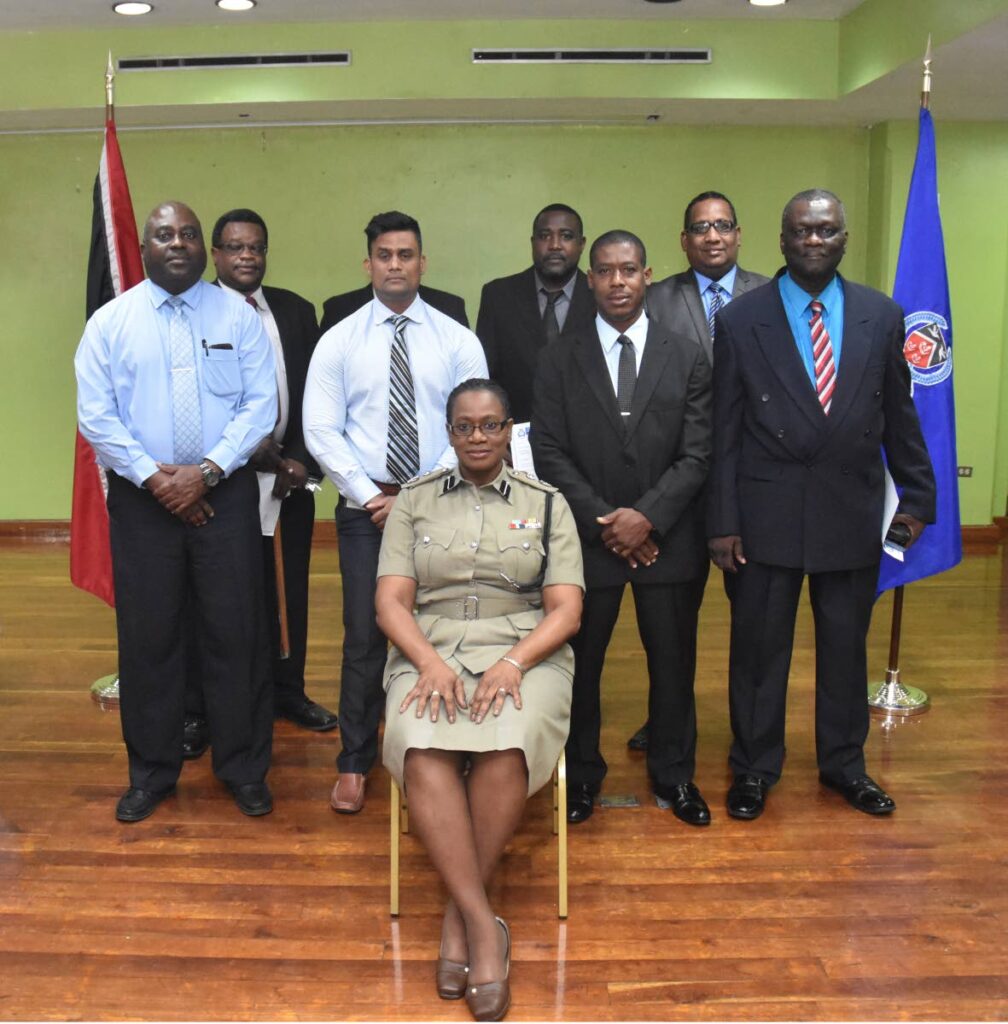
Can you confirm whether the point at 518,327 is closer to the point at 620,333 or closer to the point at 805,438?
the point at 620,333

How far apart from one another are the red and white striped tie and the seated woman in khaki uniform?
2.88 feet

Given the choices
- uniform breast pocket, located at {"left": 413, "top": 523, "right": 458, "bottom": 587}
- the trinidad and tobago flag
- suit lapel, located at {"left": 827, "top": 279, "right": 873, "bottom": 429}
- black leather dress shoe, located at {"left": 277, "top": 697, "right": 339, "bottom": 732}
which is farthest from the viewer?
the trinidad and tobago flag

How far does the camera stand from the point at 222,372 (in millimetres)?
3674

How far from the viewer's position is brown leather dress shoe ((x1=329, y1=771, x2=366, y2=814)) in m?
3.81

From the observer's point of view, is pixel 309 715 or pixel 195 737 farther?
pixel 309 715

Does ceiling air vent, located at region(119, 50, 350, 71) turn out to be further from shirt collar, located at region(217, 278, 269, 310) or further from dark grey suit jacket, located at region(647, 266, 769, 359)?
dark grey suit jacket, located at region(647, 266, 769, 359)

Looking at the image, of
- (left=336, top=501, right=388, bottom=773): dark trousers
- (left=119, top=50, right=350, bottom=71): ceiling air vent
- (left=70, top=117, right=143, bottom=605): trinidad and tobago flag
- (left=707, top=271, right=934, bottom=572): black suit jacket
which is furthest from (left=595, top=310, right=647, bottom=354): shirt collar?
(left=119, top=50, right=350, bottom=71): ceiling air vent

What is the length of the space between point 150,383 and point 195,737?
143 cm

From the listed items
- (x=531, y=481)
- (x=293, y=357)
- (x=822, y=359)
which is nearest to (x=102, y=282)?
(x=293, y=357)

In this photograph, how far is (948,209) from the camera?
7.57 metres

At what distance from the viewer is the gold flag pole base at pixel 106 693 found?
4.82 metres

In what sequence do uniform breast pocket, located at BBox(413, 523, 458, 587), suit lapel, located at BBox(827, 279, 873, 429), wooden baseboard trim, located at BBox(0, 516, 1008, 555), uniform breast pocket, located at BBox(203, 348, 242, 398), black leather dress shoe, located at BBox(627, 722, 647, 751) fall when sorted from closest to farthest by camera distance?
1. uniform breast pocket, located at BBox(413, 523, 458, 587)
2. suit lapel, located at BBox(827, 279, 873, 429)
3. uniform breast pocket, located at BBox(203, 348, 242, 398)
4. black leather dress shoe, located at BBox(627, 722, 647, 751)
5. wooden baseboard trim, located at BBox(0, 516, 1008, 555)

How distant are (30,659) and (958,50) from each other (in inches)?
202

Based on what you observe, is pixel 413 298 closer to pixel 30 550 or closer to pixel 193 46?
pixel 193 46
